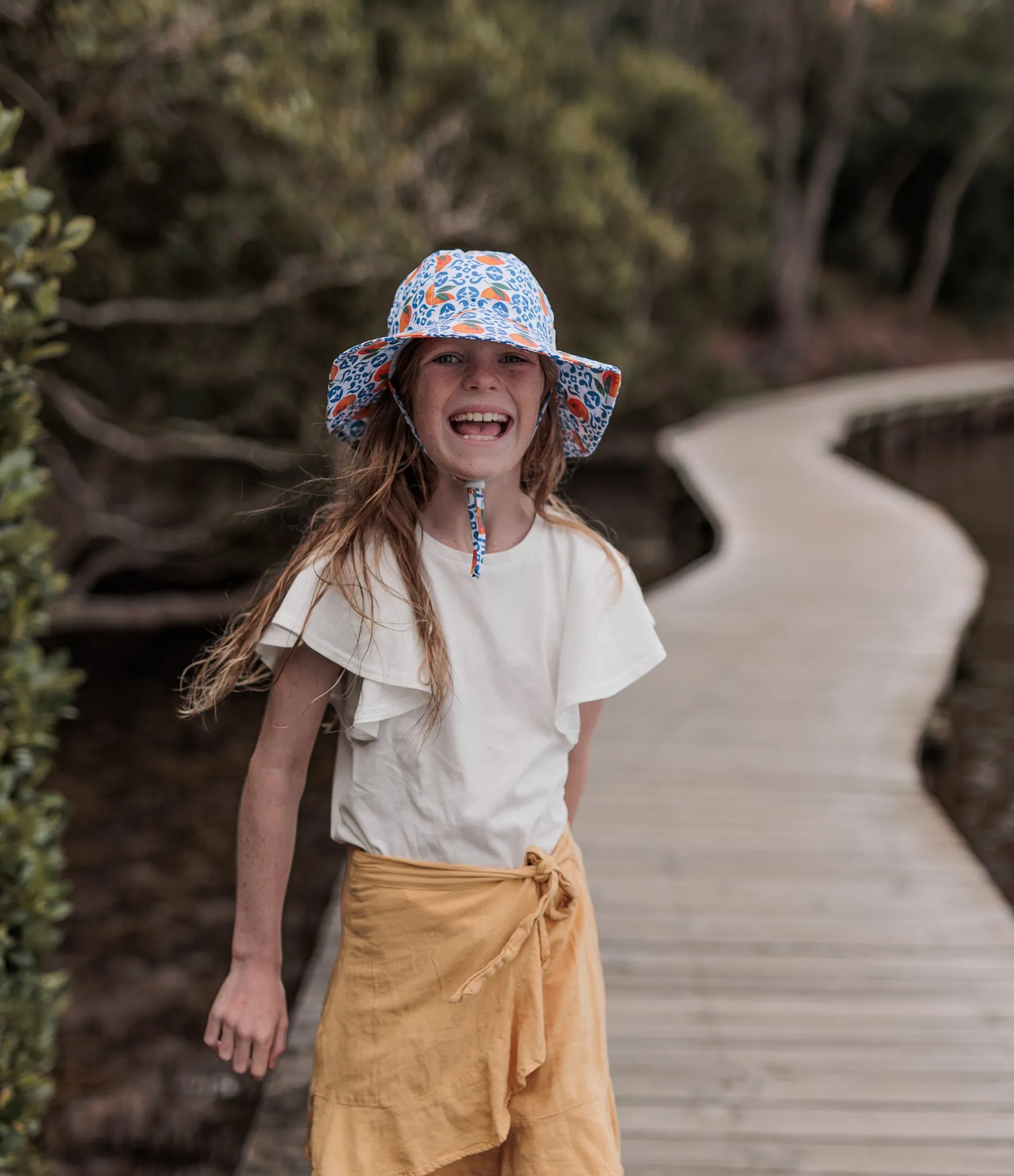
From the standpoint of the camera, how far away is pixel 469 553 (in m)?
1.77

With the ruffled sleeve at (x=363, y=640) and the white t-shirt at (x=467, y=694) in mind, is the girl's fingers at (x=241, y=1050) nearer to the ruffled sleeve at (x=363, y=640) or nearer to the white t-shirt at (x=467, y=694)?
the white t-shirt at (x=467, y=694)

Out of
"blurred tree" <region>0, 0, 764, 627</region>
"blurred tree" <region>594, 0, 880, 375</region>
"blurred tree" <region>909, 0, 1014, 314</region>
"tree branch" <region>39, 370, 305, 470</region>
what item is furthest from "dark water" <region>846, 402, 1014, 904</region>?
"blurred tree" <region>909, 0, 1014, 314</region>

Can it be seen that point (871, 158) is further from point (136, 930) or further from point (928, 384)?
point (136, 930)

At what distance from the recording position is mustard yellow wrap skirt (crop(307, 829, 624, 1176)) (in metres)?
1.69

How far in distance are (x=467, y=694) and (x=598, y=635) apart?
0.67ft

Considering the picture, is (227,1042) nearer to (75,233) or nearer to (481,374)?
(481,374)

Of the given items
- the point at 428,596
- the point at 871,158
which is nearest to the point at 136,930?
the point at 428,596

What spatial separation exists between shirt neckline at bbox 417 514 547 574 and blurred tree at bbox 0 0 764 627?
4800mm

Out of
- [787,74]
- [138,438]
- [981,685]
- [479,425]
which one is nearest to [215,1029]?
[479,425]

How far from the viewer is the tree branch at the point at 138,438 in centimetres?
762

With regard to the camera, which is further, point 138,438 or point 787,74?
point 787,74

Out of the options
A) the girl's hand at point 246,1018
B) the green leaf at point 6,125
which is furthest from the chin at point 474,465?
the green leaf at point 6,125

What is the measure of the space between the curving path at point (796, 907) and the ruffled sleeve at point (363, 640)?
152 cm

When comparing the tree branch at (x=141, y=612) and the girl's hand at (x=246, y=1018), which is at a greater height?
the girl's hand at (x=246, y=1018)
